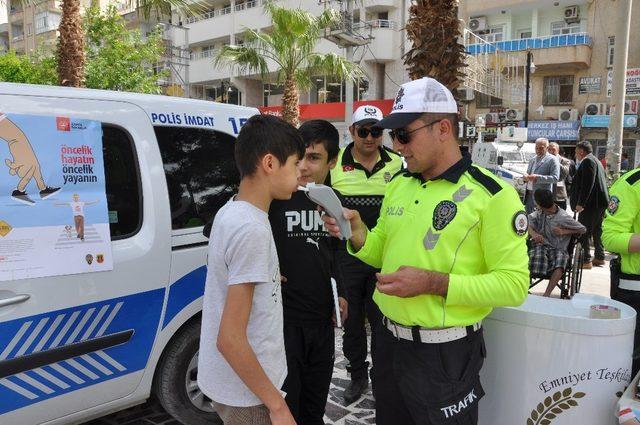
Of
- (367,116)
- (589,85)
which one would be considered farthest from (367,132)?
(589,85)

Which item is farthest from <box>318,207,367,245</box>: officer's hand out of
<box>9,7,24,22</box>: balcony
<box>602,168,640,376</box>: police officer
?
<box>9,7,24,22</box>: balcony

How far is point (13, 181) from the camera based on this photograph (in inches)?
82.7

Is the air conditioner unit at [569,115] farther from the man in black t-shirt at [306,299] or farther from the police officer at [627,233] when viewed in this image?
the man in black t-shirt at [306,299]

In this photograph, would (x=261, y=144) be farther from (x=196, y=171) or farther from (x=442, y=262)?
(x=196, y=171)

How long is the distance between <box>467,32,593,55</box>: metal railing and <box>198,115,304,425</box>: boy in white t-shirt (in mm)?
23166

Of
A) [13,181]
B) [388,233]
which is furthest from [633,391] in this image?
[13,181]

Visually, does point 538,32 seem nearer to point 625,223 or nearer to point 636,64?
point 636,64

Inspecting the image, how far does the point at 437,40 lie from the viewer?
5.81m

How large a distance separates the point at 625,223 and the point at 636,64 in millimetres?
24971

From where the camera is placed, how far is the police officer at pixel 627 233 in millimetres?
2585

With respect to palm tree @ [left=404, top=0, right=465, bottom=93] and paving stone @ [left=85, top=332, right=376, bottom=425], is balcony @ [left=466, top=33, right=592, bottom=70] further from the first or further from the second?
paving stone @ [left=85, top=332, right=376, bottom=425]

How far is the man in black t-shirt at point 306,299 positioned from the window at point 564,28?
2688cm

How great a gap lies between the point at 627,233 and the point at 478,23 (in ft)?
85.8

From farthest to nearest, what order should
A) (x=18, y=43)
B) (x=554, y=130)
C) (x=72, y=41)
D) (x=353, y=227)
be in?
(x=18, y=43) < (x=554, y=130) < (x=72, y=41) < (x=353, y=227)
